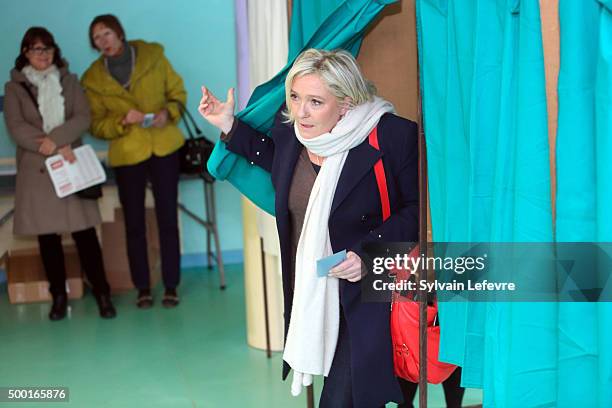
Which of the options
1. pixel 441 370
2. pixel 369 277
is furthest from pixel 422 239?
pixel 441 370

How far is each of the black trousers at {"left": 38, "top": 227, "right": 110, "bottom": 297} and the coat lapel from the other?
2889 mm

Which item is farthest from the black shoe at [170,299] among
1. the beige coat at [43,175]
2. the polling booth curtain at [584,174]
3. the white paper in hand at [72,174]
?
the polling booth curtain at [584,174]

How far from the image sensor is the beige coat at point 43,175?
497cm

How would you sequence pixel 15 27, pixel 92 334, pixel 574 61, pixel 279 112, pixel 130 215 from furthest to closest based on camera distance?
pixel 15 27 → pixel 130 215 → pixel 92 334 → pixel 279 112 → pixel 574 61

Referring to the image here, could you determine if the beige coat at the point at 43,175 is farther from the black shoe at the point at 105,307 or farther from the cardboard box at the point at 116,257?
the cardboard box at the point at 116,257

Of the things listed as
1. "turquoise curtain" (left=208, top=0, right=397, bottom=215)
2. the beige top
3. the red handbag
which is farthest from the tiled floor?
the beige top

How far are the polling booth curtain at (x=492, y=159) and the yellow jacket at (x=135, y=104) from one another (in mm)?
2808

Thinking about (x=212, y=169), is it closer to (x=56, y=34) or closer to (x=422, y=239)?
(x=422, y=239)

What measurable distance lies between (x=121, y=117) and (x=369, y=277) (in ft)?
9.39

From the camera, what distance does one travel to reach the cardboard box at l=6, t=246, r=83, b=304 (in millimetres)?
5621

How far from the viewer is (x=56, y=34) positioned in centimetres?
611

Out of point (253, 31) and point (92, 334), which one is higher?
point (253, 31)

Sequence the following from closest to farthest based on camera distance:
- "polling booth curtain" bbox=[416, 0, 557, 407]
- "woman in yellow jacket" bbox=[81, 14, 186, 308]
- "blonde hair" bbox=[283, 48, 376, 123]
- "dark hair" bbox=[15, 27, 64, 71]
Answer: "polling booth curtain" bbox=[416, 0, 557, 407] < "blonde hair" bbox=[283, 48, 376, 123] < "dark hair" bbox=[15, 27, 64, 71] < "woman in yellow jacket" bbox=[81, 14, 186, 308]

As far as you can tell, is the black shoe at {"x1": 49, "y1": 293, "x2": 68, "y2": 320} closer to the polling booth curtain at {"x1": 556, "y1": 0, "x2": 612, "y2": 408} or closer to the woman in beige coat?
the woman in beige coat
